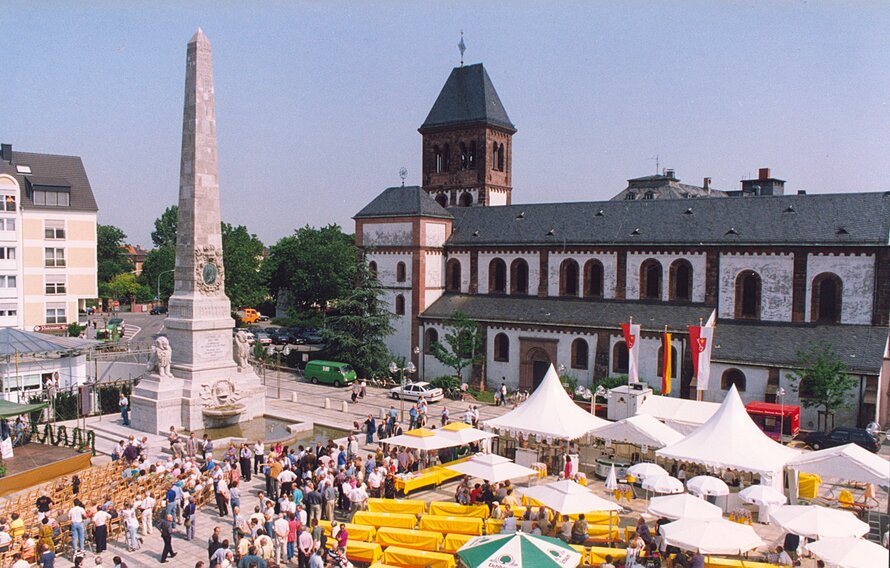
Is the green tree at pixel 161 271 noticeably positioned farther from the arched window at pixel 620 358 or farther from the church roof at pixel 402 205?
the arched window at pixel 620 358

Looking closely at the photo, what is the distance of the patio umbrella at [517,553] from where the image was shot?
14.2 meters

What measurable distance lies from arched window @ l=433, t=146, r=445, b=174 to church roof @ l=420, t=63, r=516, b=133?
1.93 m

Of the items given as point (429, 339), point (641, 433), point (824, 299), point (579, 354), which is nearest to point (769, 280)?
point (824, 299)

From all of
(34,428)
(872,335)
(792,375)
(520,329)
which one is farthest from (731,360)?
(34,428)

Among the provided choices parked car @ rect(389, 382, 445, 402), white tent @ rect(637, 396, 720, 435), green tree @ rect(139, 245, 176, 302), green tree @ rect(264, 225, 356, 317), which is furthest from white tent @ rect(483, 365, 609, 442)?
green tree @ rect(139, 245, 176, 302)

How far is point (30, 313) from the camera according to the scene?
53156mm

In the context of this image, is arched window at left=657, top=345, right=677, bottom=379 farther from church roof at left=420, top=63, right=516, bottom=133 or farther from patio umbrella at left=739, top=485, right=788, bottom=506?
church roof at left=420, top=63, right=516, bottom=133

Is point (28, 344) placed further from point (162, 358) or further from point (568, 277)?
point (568, 277)

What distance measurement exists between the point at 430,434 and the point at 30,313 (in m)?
40.8

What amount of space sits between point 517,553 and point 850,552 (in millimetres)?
6857

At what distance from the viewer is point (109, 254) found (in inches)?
4791

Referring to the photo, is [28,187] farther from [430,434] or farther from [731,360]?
[731,360]

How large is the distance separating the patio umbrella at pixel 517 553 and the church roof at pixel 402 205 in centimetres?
3541

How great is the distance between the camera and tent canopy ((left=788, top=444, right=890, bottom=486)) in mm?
19844
